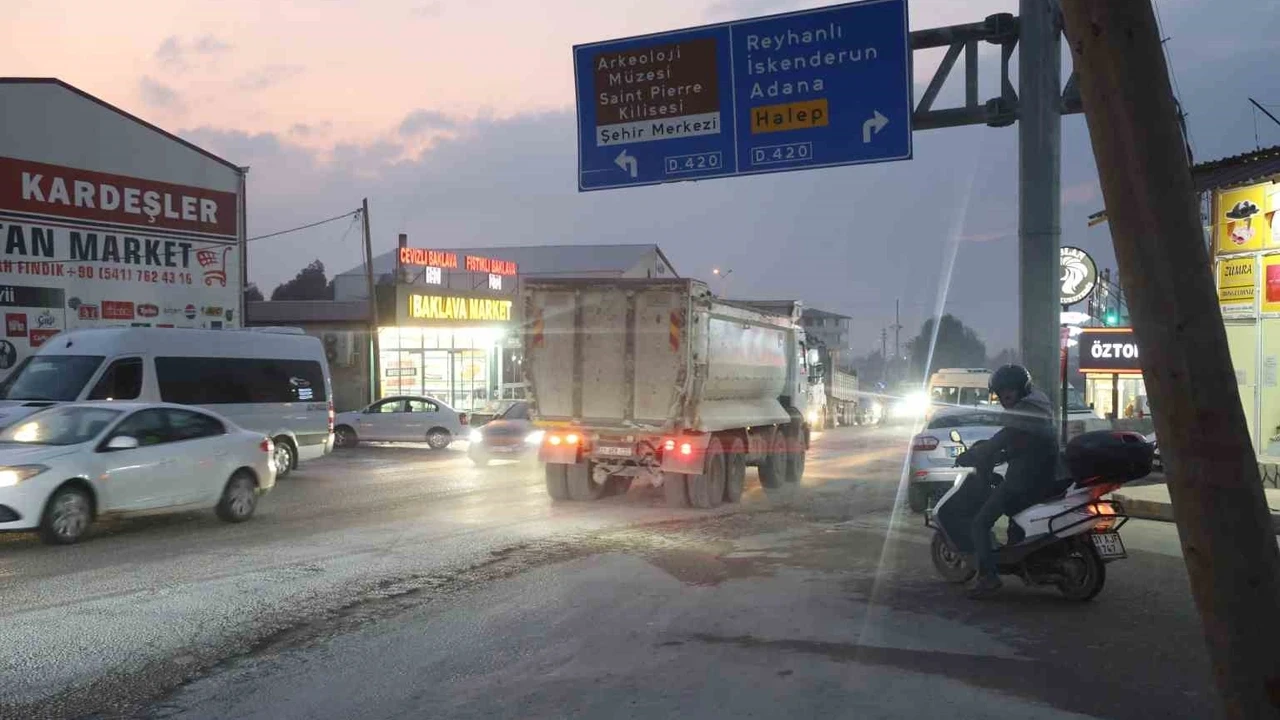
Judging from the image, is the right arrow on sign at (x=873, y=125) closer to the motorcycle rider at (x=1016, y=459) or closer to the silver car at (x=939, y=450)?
the silver car at (x=939, y=450)

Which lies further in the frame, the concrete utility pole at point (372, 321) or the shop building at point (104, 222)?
the concrete utility pole at point (372, 321)

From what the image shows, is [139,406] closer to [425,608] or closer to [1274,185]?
[425,608]

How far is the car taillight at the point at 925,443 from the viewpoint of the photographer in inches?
556

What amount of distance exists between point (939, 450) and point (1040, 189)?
395cm

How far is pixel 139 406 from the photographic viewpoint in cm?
1234

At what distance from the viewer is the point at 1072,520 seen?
7.93 meters

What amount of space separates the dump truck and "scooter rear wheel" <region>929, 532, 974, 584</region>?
578cm

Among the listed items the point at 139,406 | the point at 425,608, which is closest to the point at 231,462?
the point at 139,406

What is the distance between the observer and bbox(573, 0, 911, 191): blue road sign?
13.4 metres

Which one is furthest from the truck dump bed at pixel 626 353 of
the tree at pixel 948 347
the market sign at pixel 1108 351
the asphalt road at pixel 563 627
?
the tree at pixel 948 347

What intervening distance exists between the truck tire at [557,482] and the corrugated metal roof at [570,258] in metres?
48.0

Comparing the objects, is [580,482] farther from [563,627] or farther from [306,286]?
[306,286]

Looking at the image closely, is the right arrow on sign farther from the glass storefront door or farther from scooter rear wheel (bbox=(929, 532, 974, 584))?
the glass storefront door

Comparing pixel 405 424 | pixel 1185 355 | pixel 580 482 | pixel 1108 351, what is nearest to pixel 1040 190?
pixel 580 482
